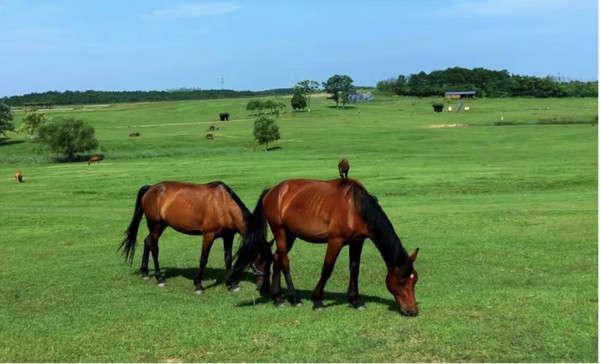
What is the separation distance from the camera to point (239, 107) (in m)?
161

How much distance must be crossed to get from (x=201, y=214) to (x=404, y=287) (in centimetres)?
447

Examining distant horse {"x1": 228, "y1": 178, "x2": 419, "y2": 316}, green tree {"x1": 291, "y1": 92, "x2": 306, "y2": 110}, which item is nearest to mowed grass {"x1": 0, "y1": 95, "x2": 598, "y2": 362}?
distant horse {"x1": 228, "y1": 178, "x2": 419, "y2": 316}

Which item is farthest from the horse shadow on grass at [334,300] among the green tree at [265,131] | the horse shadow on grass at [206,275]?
the green tree at [265,131]

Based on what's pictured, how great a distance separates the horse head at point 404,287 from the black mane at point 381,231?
0.12 m

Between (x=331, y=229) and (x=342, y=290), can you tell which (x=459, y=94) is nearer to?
(x=342, y=290)

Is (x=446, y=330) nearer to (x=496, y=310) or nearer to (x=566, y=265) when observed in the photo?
(x=496, y=310)

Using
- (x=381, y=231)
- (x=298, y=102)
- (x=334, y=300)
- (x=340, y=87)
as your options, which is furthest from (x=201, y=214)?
(x=340, y=87)

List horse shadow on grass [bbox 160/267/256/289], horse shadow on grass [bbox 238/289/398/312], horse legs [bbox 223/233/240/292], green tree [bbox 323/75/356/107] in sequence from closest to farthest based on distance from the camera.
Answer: horse shadow on grass [bbox 238/289/398/312] → horse legs [bbox 223/233/240/292] → horse shadow on grass [bbox 160/267/256/289] → green tree [bbox 323/75/356/107]

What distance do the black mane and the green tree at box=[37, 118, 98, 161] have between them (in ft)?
239

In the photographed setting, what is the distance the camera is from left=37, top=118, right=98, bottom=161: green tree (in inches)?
2968

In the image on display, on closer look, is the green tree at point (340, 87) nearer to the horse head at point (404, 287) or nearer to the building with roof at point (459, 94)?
the building with roof at point (459, 94)

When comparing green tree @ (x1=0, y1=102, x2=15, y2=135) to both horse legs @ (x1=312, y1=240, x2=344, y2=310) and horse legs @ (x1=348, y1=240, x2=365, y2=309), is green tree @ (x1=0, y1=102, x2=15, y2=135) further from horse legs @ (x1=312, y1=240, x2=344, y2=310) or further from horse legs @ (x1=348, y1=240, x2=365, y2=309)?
horse legs @ (x1=348, y1=240, x2=365, y2=309)

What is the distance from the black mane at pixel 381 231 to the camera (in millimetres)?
8789

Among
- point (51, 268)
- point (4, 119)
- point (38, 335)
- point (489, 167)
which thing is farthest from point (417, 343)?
point (4, 119)
